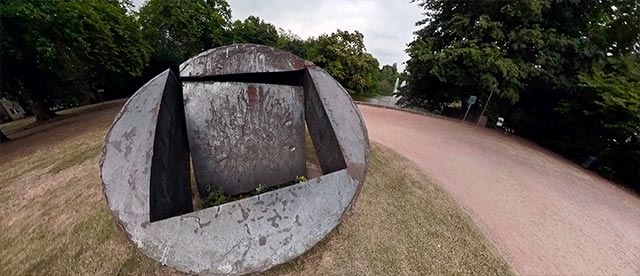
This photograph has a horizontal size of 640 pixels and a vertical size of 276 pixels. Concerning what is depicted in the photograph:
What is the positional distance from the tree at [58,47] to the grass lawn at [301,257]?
10.3 feet

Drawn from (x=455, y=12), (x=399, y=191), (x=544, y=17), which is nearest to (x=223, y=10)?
(x=455, y=12)

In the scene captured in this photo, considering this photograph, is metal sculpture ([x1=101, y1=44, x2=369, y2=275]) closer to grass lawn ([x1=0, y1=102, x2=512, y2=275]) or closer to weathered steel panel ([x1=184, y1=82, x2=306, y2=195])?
weathered steel panel ([x1=184, y1=82, x2=306, y2=195])

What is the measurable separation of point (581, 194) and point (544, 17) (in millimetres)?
8830

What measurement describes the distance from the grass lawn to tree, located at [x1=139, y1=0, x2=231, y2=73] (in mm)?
14339

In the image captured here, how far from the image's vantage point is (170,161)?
2.48m

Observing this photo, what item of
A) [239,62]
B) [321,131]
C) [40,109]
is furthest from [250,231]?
[40,109]

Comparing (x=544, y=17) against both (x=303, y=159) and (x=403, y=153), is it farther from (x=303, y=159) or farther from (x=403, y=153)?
(x=303, y=159)

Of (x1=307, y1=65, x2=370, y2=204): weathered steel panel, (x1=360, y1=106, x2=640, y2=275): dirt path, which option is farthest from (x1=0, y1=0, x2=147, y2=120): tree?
(x1=360, y1=106, x2=640, y2=275): dirt path

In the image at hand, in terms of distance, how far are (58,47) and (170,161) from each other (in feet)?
26.2

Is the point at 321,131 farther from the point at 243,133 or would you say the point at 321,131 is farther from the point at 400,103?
the point at 400,103

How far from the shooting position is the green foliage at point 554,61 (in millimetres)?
9414

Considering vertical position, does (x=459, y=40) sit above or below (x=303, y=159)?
above

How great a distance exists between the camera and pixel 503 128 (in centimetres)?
1312

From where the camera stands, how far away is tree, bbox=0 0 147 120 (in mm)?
6172
